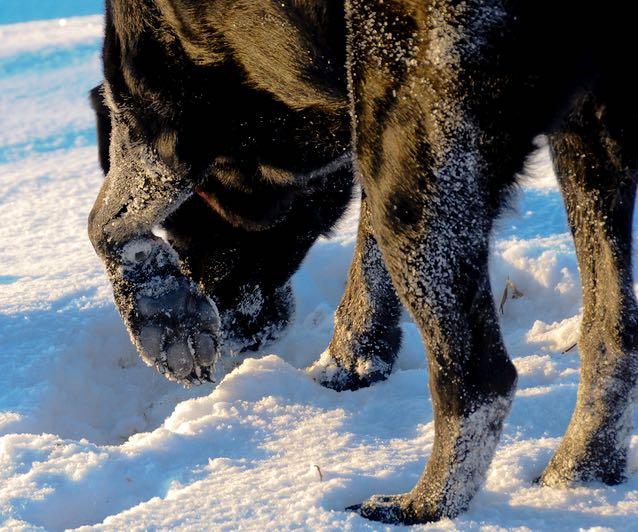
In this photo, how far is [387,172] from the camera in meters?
2.04

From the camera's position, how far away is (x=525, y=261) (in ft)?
13.2

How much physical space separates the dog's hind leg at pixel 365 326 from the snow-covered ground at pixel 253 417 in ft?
0.35

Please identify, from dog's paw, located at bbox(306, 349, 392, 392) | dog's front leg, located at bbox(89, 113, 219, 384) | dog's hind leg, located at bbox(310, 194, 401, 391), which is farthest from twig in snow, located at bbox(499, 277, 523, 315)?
dog's front leg, located at bbox(89, 113, 219, 384)

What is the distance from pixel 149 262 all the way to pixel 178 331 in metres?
0.25

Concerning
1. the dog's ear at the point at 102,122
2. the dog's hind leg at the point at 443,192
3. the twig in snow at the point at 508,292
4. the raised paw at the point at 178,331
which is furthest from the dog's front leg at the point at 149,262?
the twig in snow at the point at 508,292

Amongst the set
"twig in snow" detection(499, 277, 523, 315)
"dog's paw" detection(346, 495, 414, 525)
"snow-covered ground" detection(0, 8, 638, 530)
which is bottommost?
"dog's paw" detection(346, 495, 414, 525)

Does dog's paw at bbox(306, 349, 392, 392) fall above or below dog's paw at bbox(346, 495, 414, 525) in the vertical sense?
above

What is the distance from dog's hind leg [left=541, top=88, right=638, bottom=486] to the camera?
233 cm

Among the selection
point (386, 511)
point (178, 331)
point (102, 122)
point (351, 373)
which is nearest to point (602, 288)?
point (386, 511)

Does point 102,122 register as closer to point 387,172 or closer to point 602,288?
point 387,172

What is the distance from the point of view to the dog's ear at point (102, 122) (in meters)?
2.99

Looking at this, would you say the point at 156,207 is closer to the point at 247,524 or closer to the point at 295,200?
the point at 295,200

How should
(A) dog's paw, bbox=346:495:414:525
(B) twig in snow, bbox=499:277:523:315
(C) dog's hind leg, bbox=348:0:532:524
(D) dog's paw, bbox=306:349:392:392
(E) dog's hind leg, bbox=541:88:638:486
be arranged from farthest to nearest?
(B) twig in snow, bbox=499:277:523:315 → (D) dog's paw, bbox=306:349:392:392 → (E) dog's hind leg, bbox=541:88:638:486 → (A) dog's paw, bbox=346:495:414:525 → (C) dog's hind leg, bbox=348:0:532:524

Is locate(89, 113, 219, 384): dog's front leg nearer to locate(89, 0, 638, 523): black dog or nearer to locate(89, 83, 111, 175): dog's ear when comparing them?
locate(89, 0, 638, 523): black dog
